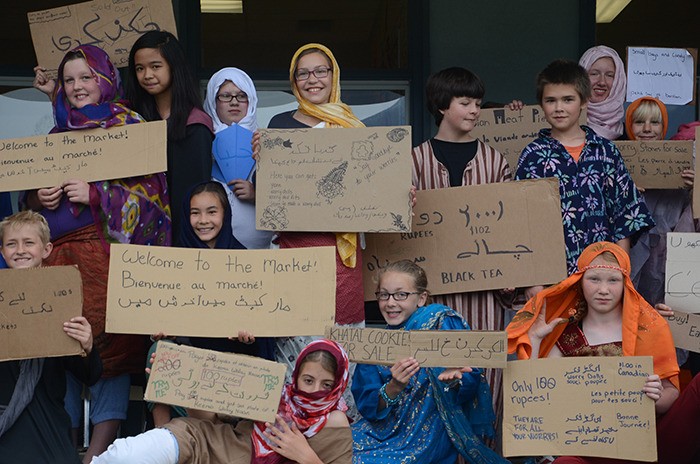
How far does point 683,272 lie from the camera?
5.28 metres

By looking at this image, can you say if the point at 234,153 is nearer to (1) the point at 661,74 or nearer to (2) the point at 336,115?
(2) the point at 336,115

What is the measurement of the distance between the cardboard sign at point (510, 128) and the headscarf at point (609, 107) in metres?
0.27

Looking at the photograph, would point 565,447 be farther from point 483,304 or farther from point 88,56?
point 88,56

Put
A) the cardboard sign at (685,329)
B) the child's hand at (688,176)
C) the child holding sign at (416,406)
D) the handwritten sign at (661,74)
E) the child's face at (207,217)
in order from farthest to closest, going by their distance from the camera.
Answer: the handwritten sign at (661,74) → the child's hand at (688,176) → the child's face at (207,217) → the cardboard sign at (685,329) → the child holding sign at (416,406)

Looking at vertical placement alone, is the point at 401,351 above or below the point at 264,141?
below

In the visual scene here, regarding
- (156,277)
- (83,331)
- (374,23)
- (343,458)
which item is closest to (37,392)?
(83,331)

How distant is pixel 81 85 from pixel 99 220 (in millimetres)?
612

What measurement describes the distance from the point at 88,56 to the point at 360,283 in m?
1.59

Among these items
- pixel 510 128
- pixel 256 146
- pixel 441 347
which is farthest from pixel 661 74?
pixel 441 347

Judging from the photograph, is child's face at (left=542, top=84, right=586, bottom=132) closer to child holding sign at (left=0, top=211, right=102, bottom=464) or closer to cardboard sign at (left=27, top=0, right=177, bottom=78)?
cardboard sign at (left=27, top=0, right=177, bottom=78)

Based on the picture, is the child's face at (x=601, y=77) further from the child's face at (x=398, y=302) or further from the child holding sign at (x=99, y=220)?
the child holding sign at (x=99, y=220)

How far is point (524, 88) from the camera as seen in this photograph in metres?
7.28

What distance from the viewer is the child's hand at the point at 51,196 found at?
5.24m

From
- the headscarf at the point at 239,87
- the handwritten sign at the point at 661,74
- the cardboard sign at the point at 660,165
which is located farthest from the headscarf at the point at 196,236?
the handwritten sign at the point at 661,74
